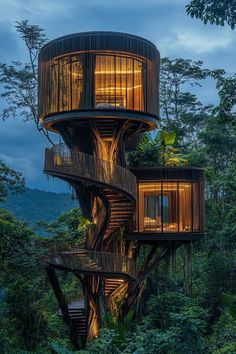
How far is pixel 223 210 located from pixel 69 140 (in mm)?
9900

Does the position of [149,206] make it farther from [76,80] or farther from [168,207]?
[76,80]

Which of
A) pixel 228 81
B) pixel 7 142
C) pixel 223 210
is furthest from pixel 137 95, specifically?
pixel 7 142

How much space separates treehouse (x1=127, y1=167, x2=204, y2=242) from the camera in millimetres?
17094

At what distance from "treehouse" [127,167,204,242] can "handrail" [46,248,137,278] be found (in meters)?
1.88

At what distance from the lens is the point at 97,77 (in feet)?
51.5

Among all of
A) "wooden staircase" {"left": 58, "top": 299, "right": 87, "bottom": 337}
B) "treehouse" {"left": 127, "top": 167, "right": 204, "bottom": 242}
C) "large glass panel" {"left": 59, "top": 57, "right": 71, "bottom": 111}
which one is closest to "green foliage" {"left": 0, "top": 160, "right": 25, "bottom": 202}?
"large glass panel" {"left": 59, "top": 57, "right": 71, "bottom": 111}

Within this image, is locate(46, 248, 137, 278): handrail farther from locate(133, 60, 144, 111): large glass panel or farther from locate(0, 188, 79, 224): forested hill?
locate(0, 188, 79, 224): forested hill

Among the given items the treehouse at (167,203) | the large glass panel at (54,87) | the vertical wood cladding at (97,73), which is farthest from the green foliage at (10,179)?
the treehouse at (167,203)

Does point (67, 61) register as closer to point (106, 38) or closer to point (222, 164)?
point (106, 38)

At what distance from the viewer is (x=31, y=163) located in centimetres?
11288

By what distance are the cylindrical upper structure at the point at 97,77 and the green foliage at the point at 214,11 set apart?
19.2 feet

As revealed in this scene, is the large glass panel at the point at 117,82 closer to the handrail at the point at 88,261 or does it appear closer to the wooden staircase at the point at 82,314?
the handrail at the point at 88,261

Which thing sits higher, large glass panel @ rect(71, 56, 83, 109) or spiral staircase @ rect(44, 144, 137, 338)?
large glass panel @ rect(71, 56, 83, 109)

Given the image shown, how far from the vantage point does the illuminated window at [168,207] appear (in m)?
17.1
